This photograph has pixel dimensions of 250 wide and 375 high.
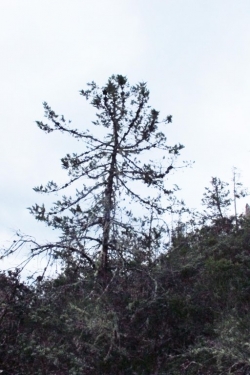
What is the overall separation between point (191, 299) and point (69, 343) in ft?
9.62

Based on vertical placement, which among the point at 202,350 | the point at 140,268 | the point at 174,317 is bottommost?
the point at 202,350

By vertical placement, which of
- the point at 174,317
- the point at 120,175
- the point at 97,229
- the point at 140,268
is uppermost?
the point at 120,175

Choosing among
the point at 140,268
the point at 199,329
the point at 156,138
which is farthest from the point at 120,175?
the point at 199,329

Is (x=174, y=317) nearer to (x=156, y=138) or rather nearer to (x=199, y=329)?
(x=199, y=329)

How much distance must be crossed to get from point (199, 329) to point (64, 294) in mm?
2914

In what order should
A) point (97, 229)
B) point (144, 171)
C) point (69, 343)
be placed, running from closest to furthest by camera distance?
point (69, 343) → point (97, 229) → point (144, 171)

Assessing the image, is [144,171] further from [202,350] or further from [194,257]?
[202,350]

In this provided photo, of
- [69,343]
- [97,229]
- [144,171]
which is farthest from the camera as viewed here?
[144,171]

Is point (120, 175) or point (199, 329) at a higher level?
point (120, 175)

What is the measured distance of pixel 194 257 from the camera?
11.5m

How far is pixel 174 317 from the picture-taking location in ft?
30.3

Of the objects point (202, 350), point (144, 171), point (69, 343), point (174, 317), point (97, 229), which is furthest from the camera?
point (144, 171)

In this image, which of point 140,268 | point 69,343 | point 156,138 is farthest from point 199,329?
point 156,138

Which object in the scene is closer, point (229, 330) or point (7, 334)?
point (229, 330)
